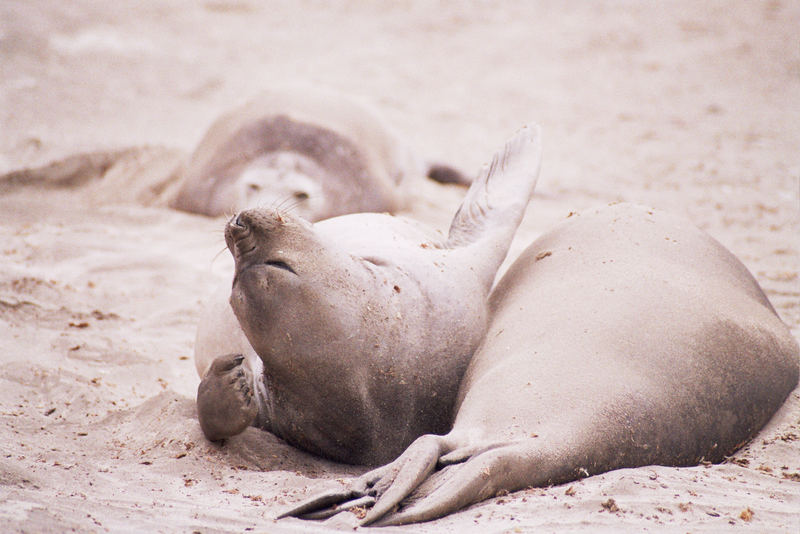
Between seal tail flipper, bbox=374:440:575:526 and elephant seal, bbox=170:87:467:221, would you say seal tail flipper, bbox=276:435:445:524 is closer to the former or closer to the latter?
seal tail flipper, bbox=374:440:575:526

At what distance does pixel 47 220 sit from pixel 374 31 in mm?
4975

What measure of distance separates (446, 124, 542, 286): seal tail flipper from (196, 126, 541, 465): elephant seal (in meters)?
0.21

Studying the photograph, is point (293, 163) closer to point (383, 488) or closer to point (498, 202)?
point (498, 202)

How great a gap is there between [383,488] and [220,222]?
10.6ft

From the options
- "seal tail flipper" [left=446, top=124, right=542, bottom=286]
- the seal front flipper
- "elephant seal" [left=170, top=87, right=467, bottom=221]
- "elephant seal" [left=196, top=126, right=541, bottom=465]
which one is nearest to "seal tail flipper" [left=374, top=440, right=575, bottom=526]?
"elephant seal" [left=196, top=126, right=541, bottom=465]

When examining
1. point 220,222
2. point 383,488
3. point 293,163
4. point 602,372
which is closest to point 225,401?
point 383,488

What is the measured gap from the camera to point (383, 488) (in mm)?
2182

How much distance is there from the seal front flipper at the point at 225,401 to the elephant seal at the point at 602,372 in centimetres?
48

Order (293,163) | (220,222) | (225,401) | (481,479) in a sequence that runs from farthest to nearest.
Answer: (293,163), (220,222), (225,401), (481,479)

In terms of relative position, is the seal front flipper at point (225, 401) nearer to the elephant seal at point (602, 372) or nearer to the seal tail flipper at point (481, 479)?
the elephant seal at point (602, 372)

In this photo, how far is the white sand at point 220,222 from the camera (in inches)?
85.7

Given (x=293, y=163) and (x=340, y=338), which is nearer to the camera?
(x=340, y=338)

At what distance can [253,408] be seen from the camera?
8.41ft

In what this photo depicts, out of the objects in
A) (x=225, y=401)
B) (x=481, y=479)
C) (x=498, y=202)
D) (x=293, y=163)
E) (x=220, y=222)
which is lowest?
(x=220, y=222)
